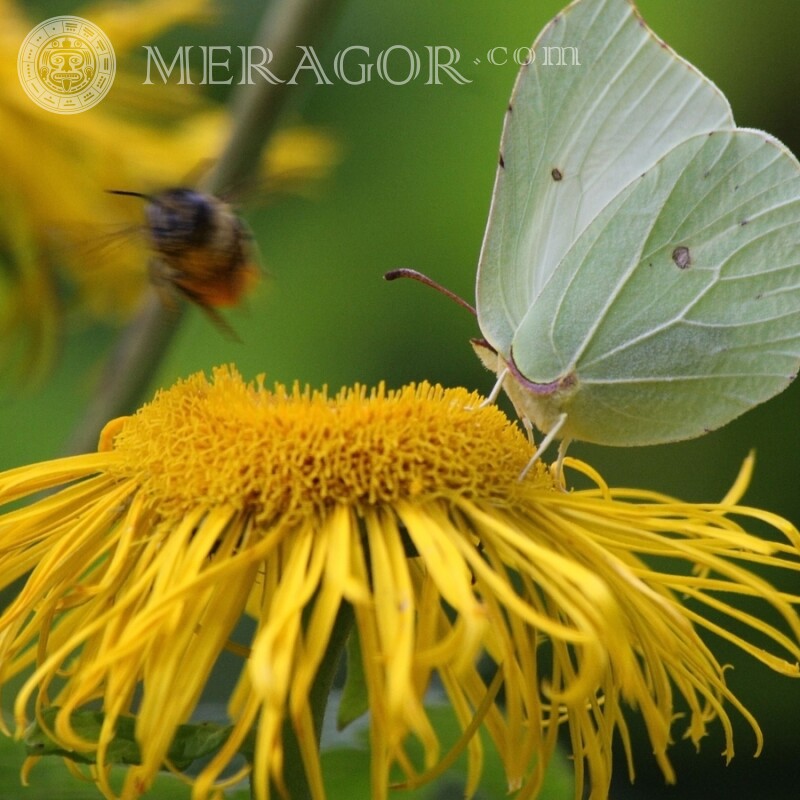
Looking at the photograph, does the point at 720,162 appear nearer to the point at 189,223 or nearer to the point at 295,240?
the point at 189,223

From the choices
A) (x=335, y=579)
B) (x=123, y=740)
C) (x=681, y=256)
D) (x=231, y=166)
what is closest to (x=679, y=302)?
(x=681, y=256)

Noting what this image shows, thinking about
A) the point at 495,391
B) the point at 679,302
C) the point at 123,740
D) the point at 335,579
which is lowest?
the point at 123,740

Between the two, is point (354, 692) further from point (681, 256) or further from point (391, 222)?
point (391, 222)

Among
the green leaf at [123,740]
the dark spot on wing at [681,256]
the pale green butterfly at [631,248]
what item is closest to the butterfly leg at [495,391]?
the pale green butterfly at [631,248]

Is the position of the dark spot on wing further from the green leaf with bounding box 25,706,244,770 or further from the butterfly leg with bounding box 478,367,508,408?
the green leaf with bounding box 25,706,244,770

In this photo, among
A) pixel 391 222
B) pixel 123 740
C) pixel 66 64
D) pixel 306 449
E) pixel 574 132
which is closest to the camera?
pixel 123 740

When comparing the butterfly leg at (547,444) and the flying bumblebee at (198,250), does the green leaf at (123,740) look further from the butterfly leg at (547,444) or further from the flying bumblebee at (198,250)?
the flying bumblebee at (198,250)

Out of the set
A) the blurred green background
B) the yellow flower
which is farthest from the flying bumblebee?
the blurred green background
